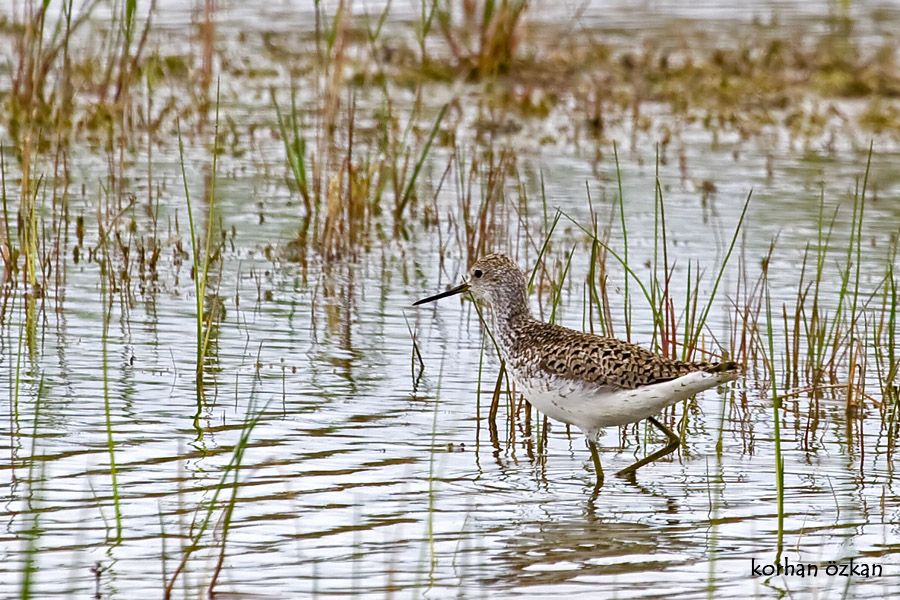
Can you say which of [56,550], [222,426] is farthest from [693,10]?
[56,550]

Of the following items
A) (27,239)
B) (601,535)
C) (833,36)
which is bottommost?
(601,535)

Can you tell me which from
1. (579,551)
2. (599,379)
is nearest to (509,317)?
(599,379)

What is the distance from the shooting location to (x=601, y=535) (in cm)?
569

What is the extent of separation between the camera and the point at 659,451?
6473mm

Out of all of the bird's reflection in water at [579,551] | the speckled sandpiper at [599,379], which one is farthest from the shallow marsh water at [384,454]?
the speckled sandpiper at [599,379]

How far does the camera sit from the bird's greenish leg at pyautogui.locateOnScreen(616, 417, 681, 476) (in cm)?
641

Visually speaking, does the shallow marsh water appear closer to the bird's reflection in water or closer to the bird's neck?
the bird's reflection in water

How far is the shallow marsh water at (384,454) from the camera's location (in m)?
5.19

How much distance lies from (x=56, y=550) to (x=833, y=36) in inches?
531

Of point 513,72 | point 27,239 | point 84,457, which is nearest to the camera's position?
point 84,457

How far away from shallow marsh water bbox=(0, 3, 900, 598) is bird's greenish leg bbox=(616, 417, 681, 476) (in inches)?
3.0

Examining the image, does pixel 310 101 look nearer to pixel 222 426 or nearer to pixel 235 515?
pixel 222 426

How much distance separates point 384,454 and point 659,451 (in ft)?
3.61

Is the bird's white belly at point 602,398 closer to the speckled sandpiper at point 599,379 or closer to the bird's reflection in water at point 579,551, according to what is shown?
the speckled sandpiper at point 599,379
